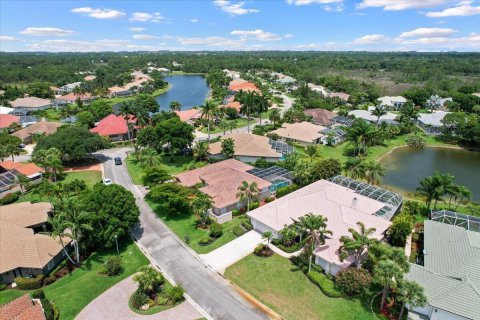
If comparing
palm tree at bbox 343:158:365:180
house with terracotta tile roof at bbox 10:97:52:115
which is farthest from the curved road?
house with terracotta tile roof at bbox 10:97:52:115

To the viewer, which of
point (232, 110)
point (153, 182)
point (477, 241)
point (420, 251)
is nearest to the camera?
point (477, 241)

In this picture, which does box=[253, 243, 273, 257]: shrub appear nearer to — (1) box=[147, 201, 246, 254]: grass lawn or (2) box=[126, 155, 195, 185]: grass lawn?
(1) box=[147, 201, 246, 254]: grass lawn

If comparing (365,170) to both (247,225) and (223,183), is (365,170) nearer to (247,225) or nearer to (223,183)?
(247,225)

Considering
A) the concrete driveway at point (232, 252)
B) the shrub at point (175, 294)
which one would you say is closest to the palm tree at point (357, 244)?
the concrete driveway at point (232, 252)

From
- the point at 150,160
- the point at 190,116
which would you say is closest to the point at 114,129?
the point at 190,116

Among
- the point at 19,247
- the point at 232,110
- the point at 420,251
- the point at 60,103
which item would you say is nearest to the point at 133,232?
the point at 19,247

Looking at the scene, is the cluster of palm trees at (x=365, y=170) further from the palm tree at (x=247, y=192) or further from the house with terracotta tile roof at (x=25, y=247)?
the house with terracotta tile roof at (x=25, y=247)

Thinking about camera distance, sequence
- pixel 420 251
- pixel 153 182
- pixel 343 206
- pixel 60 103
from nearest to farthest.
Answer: pixel 420 251, pixel 343 206, pixel 153 182, pixel 60 103

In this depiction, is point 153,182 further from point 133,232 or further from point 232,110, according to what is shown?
point 232,110
